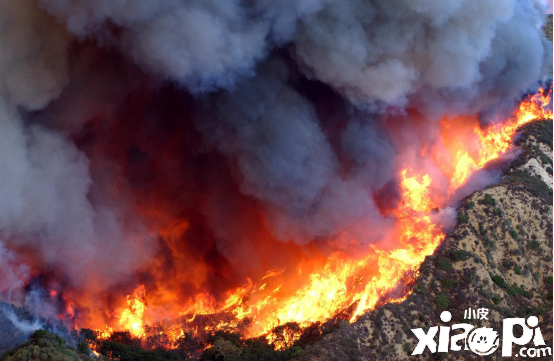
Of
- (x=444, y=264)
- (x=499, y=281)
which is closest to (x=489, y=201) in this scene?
(x=499, y=281)

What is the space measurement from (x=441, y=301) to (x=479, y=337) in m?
2.65

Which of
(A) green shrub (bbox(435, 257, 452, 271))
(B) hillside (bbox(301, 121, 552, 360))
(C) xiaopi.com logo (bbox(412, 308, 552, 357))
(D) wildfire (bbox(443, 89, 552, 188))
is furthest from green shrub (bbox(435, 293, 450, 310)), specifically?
(D) wildfire (bbox(443, 89, 552, 188))

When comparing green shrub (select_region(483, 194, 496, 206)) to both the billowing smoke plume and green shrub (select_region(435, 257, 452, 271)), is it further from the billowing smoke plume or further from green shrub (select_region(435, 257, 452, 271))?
green shrub (select_region(435, 257, 452, 271))

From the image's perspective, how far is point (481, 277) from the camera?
32.6 meters

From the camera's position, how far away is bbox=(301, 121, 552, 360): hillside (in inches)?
1150

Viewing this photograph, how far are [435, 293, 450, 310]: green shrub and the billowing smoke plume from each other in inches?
218

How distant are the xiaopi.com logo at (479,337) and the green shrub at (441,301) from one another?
44cm

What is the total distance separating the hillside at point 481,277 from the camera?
2920 cm

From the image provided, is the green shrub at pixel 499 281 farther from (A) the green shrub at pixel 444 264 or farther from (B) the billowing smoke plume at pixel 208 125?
(B) the billowing smoke plume at pixel 208 125

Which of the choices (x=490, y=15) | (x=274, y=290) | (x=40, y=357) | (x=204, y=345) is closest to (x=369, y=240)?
(x=274, y=290)

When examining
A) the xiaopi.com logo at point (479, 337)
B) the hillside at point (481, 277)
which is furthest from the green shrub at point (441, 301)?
the xiaopi.com logo at point (479, 337)

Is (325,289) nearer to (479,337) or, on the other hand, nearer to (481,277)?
(479,337)

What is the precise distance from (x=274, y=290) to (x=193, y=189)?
9.27 meters

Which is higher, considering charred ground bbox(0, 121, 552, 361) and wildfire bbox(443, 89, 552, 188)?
wildfire bbox(443, 89, 552, 188)
